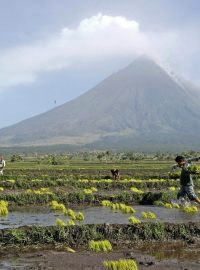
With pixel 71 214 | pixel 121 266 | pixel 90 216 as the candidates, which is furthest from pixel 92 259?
pixel 90 216

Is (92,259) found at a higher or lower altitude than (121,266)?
lower

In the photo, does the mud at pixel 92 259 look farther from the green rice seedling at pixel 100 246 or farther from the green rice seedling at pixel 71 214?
the green rice seedling at pixel 71 214

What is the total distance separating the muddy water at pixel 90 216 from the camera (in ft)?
50.5

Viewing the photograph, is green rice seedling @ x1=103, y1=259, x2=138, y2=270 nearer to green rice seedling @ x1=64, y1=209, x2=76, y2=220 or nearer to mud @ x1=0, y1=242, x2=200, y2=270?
mud @ x1=0, y1=242, x2=200, y2=270

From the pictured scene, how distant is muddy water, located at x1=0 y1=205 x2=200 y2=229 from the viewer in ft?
50.5

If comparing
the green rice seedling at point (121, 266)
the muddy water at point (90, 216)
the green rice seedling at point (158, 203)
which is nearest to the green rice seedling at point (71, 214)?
the muddy water at point (90, 216)

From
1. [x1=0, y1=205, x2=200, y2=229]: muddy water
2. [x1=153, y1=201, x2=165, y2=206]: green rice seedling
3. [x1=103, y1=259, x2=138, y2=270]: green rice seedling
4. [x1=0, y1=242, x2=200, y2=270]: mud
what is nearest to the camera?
[x1=103, y1=259, x2=138, y2=270]: green rice seedling

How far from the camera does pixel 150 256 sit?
10.6 m

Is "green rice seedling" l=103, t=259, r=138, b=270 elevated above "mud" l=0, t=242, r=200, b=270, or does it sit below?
above

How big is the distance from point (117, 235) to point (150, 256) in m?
1.97

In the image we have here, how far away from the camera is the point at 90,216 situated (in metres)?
17.1

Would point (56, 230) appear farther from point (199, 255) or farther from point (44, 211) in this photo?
point (44, 211)

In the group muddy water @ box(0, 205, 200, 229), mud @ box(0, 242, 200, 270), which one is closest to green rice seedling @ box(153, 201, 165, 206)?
muddy water @ box(0, 205, 200, 229)

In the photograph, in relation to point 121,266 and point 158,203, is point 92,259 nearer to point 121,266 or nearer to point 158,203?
point 121,266
